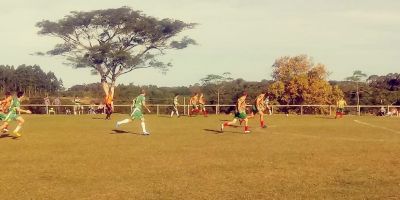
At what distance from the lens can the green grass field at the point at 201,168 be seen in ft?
A: 31.8

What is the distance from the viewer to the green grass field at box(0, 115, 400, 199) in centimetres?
969

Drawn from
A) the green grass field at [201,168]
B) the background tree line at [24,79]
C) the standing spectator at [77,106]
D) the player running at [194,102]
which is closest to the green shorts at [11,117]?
the green grass field at [201,168]

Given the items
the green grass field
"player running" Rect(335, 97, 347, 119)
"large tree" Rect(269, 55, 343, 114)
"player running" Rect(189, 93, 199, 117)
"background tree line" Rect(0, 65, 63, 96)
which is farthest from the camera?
"background tree line" Rect(0, 65, 63, 96)

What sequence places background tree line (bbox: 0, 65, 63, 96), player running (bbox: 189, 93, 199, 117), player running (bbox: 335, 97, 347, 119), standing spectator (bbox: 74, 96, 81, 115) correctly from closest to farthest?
player running (bbox: 335, 97, 347, 119) < player running (bbox: 189, 93, 199, 117) < standing spectator (bbox: 74, 96, 81, 115) < background tree line (bbox: 0, 65, 63, 96)

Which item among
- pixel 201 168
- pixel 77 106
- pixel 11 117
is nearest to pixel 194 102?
pixel 77 106

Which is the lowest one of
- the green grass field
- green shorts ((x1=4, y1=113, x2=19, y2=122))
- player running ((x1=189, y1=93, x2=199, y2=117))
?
the green grass field

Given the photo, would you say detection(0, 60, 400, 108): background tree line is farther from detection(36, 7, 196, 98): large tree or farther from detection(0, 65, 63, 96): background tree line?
detection(0, 65, 63, 96): background tree line

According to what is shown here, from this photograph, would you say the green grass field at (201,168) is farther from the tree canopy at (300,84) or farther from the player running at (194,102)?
the tree canopy at (300,84)

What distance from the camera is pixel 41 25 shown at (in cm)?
5653

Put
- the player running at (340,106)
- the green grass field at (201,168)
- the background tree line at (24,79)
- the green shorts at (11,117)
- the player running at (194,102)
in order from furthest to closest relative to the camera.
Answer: the background tree line at (24,79)
the player running at (194,102)
the player running at (340,106)
the green shorts at (11,117)
the green grass field at (201,168)

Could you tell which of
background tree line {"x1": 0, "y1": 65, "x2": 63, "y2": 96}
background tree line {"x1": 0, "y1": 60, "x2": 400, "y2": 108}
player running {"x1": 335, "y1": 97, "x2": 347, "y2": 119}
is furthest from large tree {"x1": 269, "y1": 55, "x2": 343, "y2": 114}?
background tree line {"x1": 0, "y1": 65, "x2": 63, "y2": 96}

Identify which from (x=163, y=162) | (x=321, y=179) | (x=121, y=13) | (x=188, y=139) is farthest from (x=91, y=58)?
(x=321, y=179)

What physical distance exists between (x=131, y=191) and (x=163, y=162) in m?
4.01

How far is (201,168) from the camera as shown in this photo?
12734 millimetres
